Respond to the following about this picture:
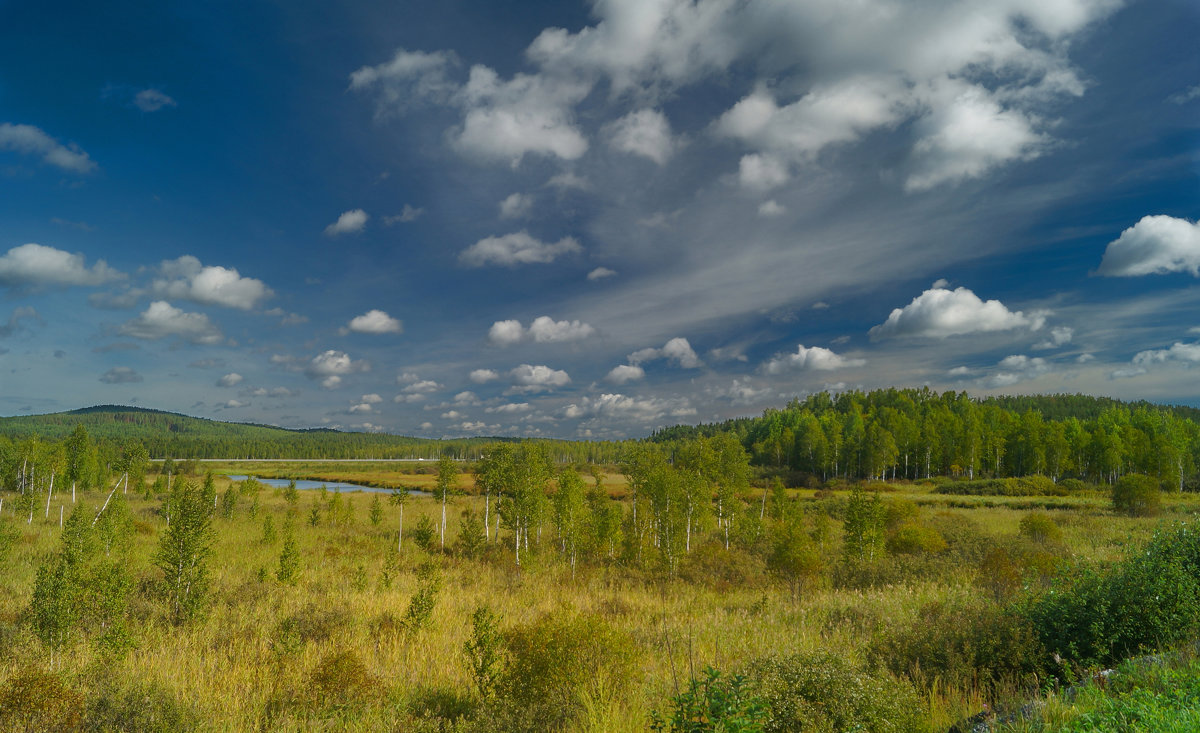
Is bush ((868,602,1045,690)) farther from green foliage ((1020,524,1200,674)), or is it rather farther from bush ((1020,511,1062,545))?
bush ((1020,511,1062,545))

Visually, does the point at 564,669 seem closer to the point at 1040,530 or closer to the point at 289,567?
the point at 289,567

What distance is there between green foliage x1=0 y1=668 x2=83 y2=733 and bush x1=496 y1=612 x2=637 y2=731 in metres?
5.51

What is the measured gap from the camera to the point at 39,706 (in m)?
6.65

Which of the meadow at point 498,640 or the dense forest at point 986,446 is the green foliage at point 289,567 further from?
the dense forest at point 986,446

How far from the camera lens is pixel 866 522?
83.2 ft

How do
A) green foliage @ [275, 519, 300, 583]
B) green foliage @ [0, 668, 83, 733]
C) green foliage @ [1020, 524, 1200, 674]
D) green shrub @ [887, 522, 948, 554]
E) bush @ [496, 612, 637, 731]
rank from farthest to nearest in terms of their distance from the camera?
green shrub @ [887, 522, 948, 554], green foliage @ [275, 519, 300, 583], green foliage @ [1020, 524, 1200, 674], bush @ [496, 612, 637, 731], green foliage @ [0, 668, 83, 733]

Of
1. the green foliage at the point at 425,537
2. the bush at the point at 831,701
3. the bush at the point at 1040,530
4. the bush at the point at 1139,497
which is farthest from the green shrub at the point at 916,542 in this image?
the green foliage at the point at 425,537

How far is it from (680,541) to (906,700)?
2438cm

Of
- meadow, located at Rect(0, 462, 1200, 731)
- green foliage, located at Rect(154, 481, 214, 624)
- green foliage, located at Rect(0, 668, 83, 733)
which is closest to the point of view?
green foliage, located at Rect(0, 668, 83, 733)

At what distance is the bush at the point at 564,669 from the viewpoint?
724 cm

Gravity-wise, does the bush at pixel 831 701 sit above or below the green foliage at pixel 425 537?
above

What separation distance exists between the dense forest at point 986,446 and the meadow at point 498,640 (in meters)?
40.0

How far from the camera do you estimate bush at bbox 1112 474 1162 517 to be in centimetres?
4016

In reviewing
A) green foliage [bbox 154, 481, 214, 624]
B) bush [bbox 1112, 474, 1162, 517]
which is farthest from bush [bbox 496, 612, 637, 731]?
bush [bbox 1112, 474, 1162, 517]
